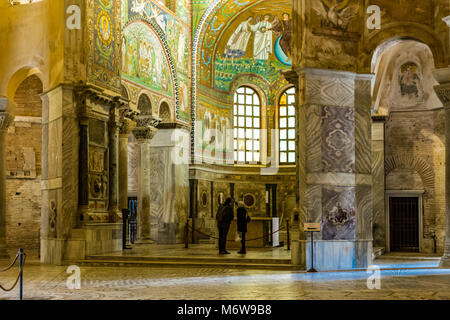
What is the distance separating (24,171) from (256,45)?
11.5 m

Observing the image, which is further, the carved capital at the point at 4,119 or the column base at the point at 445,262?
the carved capital at the point at 4,119

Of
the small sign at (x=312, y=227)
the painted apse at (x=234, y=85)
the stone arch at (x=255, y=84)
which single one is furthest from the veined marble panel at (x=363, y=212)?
the stone arch at (x=255, y=84)

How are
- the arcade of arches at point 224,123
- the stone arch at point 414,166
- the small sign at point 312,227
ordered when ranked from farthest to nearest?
the stone arch at point 414,166, the arcade of arches at point 224,123, the small sign at point 312,227

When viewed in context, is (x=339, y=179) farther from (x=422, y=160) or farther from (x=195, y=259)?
(x=422, y=160)

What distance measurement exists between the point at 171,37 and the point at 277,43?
21.3 feet

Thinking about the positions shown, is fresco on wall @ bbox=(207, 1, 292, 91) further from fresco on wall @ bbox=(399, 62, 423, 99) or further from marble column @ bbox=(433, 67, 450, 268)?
marble column @ bbox=(433, 67, 450, 268)

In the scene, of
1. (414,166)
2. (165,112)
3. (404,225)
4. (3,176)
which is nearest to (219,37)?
(165,112)

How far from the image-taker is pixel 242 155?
94.8 ft

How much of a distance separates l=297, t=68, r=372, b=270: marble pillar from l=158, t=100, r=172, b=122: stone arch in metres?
9.28

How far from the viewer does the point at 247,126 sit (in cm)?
2914

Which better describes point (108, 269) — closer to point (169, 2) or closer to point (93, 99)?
point (93, 99)

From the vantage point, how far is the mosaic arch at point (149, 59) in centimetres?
A: 2159

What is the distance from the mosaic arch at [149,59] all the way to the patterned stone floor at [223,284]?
8.31 metres

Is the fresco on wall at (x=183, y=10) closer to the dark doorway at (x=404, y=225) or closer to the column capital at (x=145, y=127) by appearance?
the column capital at (x=145, y=127)
